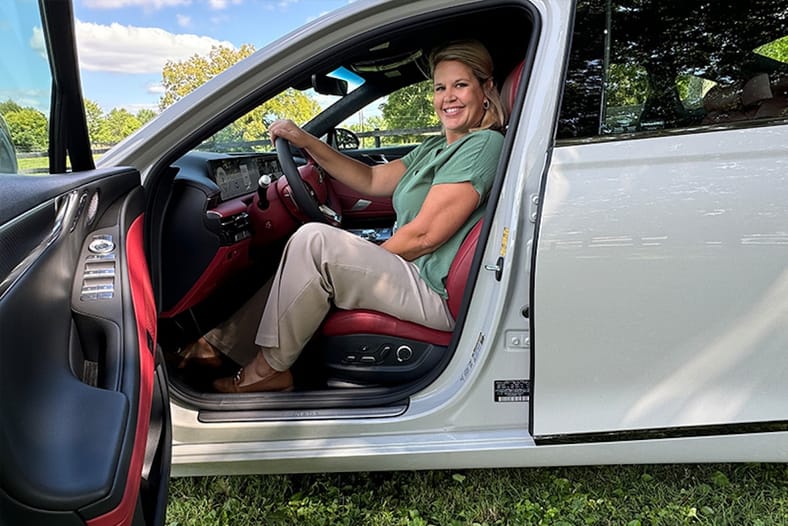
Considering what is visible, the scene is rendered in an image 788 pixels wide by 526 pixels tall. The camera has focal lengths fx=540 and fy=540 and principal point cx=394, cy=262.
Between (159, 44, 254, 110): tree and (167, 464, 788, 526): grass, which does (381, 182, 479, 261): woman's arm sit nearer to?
(167, 464, 788, 526): grass

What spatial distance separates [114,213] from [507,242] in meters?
0.85

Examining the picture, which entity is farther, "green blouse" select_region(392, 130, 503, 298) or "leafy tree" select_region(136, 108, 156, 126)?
"green blouse" select_region(392, 130, 503, 298)

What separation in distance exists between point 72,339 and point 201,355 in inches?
41.4

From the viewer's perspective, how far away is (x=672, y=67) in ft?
4.00

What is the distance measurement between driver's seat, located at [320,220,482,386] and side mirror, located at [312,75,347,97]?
104cm

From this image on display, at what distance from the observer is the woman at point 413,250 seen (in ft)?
4.98

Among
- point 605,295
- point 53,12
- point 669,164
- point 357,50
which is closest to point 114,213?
point 53,12

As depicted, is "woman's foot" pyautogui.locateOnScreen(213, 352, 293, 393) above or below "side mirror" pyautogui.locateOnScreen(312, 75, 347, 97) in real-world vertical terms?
below

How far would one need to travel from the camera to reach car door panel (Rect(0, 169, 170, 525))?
700mm

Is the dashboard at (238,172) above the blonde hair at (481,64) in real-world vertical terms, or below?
below

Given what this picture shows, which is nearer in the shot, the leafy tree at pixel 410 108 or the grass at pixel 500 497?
the grass at pixel 500 497

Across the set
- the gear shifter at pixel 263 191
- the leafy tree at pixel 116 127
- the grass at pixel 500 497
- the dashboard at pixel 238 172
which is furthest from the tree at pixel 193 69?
the grass at pixel 500 497

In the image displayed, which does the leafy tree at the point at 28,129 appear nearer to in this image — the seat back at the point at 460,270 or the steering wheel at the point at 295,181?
the steering wheel at the point at 295,181

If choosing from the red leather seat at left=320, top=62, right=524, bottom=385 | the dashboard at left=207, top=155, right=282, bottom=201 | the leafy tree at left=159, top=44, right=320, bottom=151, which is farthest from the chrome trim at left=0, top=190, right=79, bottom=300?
the dashboard at left=207, top=155, right=282, bottom=201
